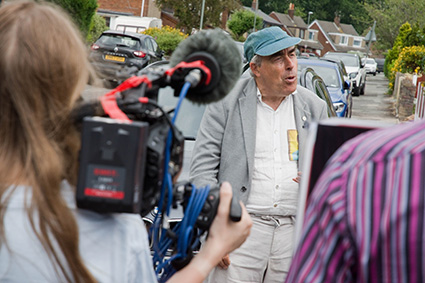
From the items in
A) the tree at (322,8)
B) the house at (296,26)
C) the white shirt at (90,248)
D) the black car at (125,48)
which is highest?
the tree at (322,8)

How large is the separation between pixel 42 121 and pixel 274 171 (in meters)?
2.01

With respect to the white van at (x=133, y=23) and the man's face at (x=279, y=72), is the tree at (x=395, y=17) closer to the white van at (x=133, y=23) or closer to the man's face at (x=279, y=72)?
the white van at (x=133, y=23)

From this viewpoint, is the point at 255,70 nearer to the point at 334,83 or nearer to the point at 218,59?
the point at 218,59

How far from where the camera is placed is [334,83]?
13930mm

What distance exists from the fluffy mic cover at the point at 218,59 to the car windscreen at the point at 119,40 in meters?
18.9

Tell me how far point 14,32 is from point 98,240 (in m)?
0.55

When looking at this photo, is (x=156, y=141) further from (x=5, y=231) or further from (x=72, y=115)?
(x=5, y=231)

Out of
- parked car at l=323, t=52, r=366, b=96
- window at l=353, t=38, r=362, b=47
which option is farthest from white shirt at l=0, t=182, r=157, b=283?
window at l=353, t=38, r=362, b=47

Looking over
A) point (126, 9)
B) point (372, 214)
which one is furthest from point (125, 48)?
point (126, 9)

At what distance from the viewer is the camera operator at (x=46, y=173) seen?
1479 mm

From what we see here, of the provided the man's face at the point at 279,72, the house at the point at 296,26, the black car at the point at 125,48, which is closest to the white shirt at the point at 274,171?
the man's face at the point at 279,72

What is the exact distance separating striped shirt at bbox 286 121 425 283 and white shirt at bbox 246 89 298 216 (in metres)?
2.18

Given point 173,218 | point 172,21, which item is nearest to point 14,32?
Answer: point 173,218

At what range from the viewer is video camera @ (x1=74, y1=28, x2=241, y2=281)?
141 centimetres
